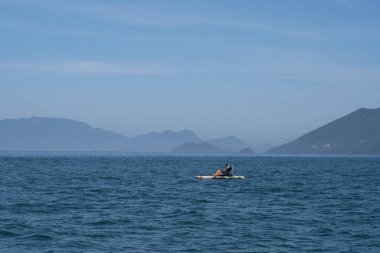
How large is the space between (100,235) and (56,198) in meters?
19.2

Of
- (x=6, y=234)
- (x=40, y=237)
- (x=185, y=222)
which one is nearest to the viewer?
(x=40, y=237)

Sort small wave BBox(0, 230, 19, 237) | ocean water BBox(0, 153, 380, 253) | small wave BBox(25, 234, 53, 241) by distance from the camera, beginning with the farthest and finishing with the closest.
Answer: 1. small wave BBox(0, 230, 19, 237)
2. small wave BBox(25, 234, 53, 241)
3. ocean water BBox(0, 153, 380, 253)

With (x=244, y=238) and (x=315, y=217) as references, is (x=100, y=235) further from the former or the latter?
(x=315, y=217)

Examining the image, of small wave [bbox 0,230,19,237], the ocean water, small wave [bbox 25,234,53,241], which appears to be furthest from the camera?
small wave [bbox 0,230,19,237]

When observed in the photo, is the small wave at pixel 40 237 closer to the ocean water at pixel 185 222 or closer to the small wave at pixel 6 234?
the ocean water at pixel 185 222

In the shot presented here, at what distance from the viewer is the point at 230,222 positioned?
3525cm

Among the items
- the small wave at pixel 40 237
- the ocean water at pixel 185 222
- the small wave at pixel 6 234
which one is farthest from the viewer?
the small wave at pixel 6 234

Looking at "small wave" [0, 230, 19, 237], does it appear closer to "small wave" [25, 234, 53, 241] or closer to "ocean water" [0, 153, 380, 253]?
"ocean water" [0, 153, 380, 253]

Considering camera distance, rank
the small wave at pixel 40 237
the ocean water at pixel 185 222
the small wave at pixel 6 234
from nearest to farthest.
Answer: the ocean water at pixel 185 222 → the small wave at pixel 40 237 → the small wave at pixel 6 234

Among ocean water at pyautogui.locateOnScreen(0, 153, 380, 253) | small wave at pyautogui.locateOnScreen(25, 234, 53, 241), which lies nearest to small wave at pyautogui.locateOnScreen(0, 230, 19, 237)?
ocean water at pyautogui.locateOnScreen(0, 153, 380, 253)

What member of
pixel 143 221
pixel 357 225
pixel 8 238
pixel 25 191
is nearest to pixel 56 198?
pixel 25 191

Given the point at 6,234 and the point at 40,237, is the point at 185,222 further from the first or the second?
the point at 6,234

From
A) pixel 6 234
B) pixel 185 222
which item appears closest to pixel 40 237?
pixel 6 234

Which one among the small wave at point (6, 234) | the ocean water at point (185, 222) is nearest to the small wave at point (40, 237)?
the ocean water at point (185, 222)
